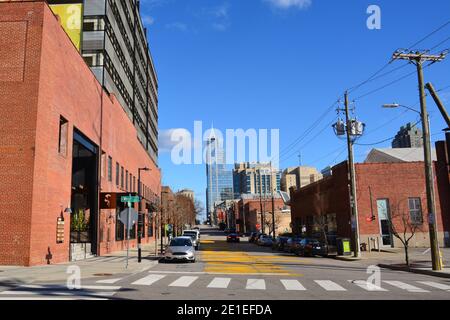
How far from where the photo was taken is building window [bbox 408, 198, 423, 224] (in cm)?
4312

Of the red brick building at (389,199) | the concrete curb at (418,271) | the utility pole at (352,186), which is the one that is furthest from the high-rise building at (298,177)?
the concrete curb at (418,271)

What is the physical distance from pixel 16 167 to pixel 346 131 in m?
22.6

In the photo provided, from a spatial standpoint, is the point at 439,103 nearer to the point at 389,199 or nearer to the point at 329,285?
the point at 329,285

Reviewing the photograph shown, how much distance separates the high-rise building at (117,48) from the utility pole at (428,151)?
2966 centimetres

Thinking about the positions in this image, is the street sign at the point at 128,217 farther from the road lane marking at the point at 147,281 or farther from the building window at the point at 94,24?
the building window at the point at 94,24

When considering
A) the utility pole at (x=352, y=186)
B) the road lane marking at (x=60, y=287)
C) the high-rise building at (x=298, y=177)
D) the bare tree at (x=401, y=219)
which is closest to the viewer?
the road lane marking at (x=60, y=287)

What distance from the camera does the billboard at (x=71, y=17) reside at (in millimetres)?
44344

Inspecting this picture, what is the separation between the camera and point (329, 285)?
1642 cm

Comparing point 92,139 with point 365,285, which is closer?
point 365,285

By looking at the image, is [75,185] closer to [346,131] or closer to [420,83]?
[346,131]

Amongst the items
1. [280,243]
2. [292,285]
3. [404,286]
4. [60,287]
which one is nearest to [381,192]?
[280,243]

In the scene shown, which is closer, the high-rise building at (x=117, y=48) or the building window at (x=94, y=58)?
the high-rise building at (x=117, y=48)

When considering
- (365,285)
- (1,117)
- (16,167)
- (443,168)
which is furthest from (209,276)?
(443,168)
